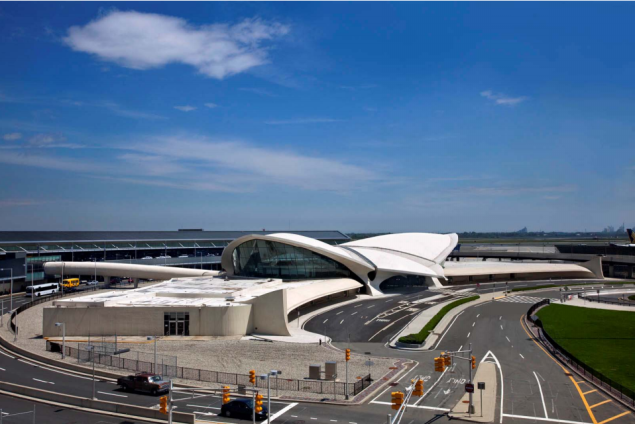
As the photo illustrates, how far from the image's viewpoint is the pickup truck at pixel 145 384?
93.2 feet

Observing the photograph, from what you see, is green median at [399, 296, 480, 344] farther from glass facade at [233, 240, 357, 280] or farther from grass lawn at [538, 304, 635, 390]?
glass facade at [233, 240, 357, 280]

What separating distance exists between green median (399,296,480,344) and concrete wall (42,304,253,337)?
1563cm

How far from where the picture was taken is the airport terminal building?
45.1 metres

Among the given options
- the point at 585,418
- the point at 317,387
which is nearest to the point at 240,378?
the point at 317,387

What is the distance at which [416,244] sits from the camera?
92500mm

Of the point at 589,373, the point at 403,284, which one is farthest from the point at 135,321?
the point at 403,284

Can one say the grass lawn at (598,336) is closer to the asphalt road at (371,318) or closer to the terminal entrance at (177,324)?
the asphalt road at (371,318)

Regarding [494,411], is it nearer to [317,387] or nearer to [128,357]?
[317,387]

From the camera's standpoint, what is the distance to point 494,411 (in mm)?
25625

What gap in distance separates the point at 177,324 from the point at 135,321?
3.69 m

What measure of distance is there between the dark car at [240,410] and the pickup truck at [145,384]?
17.4 feet

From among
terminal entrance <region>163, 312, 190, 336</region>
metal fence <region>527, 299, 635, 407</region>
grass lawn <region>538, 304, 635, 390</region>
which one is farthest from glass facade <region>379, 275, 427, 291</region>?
terminal entrance <region>163, 312, 190, 336</region>

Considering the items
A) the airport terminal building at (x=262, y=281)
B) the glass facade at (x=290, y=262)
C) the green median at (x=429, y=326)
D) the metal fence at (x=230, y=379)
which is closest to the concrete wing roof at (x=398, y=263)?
the airport terminal building at (x=262, y=281)

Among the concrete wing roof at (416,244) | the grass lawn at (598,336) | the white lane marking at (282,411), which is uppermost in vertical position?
the concrete wing roof at (416,244)
